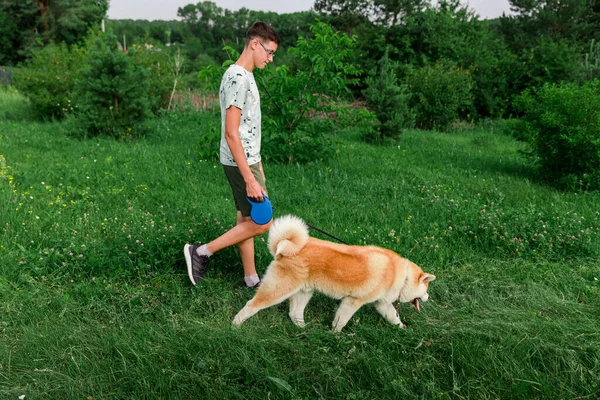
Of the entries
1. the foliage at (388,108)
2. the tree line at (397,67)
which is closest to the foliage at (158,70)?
the tree line at (397,67)

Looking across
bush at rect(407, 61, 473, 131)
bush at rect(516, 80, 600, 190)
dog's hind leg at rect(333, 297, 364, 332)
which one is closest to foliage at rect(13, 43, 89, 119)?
bush at rect(407, 61, 473, 131)

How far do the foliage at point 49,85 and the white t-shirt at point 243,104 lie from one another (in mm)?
10370

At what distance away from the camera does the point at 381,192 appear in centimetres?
664

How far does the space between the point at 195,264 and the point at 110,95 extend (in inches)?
288

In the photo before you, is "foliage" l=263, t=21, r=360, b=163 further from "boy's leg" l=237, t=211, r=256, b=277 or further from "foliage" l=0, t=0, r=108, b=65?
"foliage" l=0, t=0, r=108, b=65

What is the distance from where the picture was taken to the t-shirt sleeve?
132 inches

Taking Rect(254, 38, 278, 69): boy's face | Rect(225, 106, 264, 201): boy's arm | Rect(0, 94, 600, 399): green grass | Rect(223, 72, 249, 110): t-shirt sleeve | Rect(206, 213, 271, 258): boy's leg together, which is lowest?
Result: Rect(0, 94, 600, 399): green grass

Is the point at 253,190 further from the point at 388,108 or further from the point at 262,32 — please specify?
the point at 388,108

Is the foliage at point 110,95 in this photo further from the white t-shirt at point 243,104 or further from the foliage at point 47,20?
the foliage at point 47,20

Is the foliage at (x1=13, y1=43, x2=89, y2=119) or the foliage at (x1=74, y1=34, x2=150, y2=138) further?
the foliage at (x1=13, y1=43, x2=89, y2=119)

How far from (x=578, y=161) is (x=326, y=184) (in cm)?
413

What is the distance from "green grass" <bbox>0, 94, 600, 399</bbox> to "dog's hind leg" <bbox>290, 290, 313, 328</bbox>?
0.09 m

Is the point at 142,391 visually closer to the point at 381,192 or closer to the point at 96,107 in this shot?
the point at 381,192

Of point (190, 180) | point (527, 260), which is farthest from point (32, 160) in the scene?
point (527, 260)
